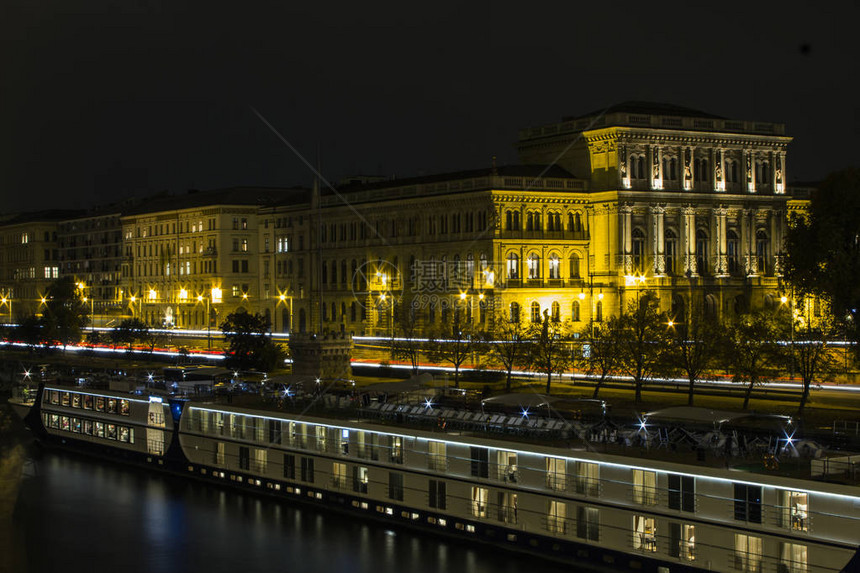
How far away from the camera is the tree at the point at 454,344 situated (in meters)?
78.8

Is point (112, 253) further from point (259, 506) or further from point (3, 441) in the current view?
A: point (259, 506)

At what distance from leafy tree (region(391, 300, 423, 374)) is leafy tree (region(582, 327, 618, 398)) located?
11588 mm

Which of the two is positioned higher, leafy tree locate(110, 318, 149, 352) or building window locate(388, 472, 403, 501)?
leafy tree locate(110, 318, 149, 352)

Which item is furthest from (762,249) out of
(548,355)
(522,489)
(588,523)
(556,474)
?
(588,523)

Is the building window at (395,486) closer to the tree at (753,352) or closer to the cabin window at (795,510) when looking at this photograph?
the cabin window at (795,510)

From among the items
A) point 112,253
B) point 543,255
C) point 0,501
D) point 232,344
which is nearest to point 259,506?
point 0,501

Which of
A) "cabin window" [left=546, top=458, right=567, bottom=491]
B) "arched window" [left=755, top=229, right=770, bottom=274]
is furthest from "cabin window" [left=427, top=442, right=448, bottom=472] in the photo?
"arched window" [left=755, top=229, right=770, bottom=274]

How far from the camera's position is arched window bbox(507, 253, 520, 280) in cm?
9825

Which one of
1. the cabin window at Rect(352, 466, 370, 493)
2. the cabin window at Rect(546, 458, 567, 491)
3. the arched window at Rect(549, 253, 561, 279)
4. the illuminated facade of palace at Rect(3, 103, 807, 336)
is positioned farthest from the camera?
the arched window at Rect(549, 253, 561, 279)

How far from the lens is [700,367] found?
65.1m

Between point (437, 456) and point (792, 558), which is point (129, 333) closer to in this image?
point (437, 456)

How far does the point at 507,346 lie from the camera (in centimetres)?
7581

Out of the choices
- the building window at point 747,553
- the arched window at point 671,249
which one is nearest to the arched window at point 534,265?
the arched window at point 671,249

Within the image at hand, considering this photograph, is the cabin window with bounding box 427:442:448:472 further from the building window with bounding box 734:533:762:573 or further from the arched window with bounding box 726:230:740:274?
the arched window with bounding box 726:230:740:274
